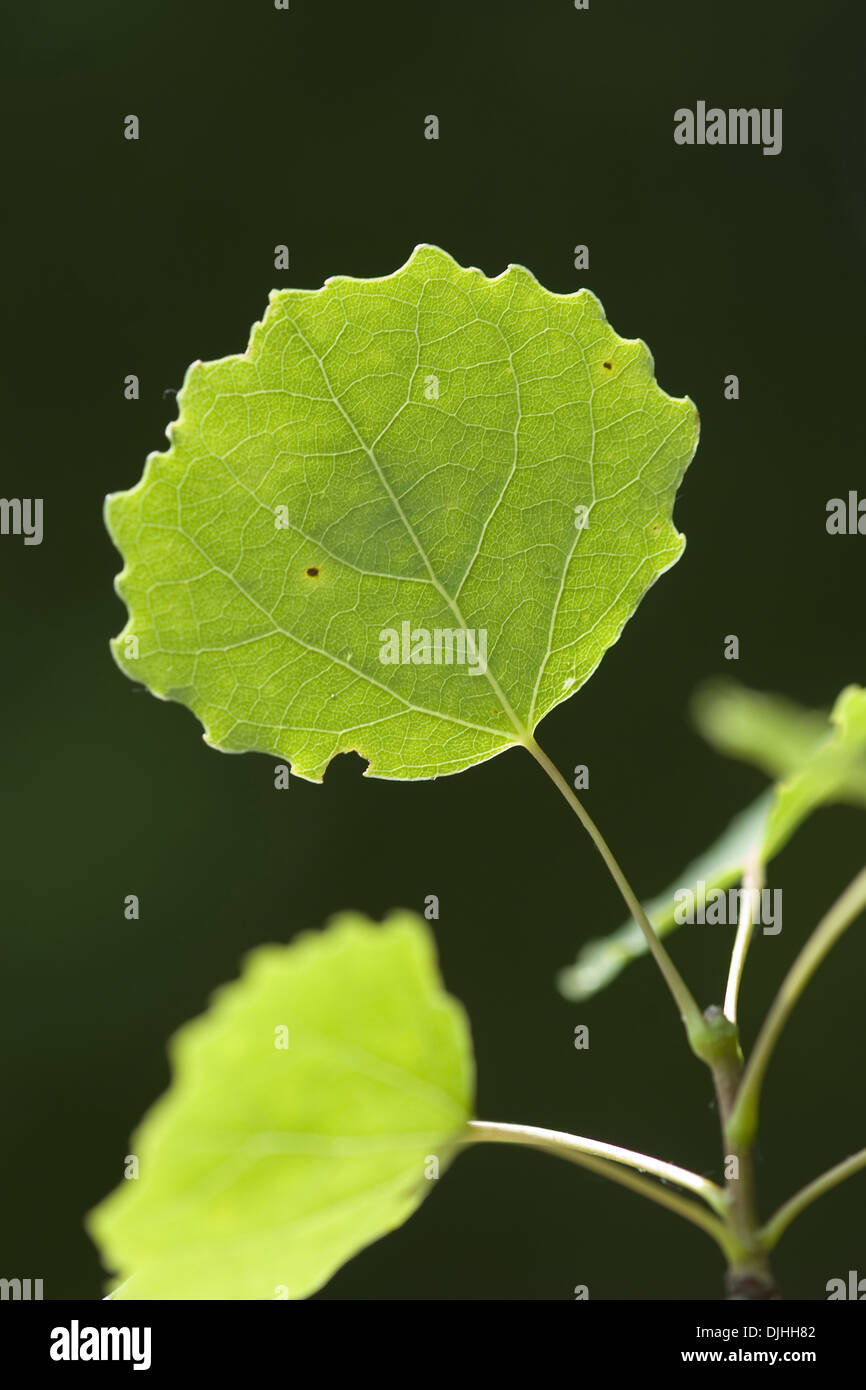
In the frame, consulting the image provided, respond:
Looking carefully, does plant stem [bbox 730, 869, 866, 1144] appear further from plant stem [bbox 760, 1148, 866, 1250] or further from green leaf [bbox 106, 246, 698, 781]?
green leaf [bbox 106, 246, 698, 781]

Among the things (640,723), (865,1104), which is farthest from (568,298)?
(865,1104)

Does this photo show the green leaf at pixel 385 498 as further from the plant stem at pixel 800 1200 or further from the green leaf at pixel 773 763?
the plant stem at pixel 800 1200

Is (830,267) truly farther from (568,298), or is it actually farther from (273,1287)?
(273,1287)

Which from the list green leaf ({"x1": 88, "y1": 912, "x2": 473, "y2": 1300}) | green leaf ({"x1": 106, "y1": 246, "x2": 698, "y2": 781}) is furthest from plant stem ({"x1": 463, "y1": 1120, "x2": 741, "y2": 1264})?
green leaf ({"x1": 106, "y1": 246, "x2": 698, "y2": 781})

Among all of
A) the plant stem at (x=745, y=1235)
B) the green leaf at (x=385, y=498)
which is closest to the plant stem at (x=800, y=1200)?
the plant stem at (x=745, y=1235)

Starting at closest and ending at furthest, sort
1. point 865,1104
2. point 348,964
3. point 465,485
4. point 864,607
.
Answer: point 348,964
point 465,485
point 865,1104
point 864,607
